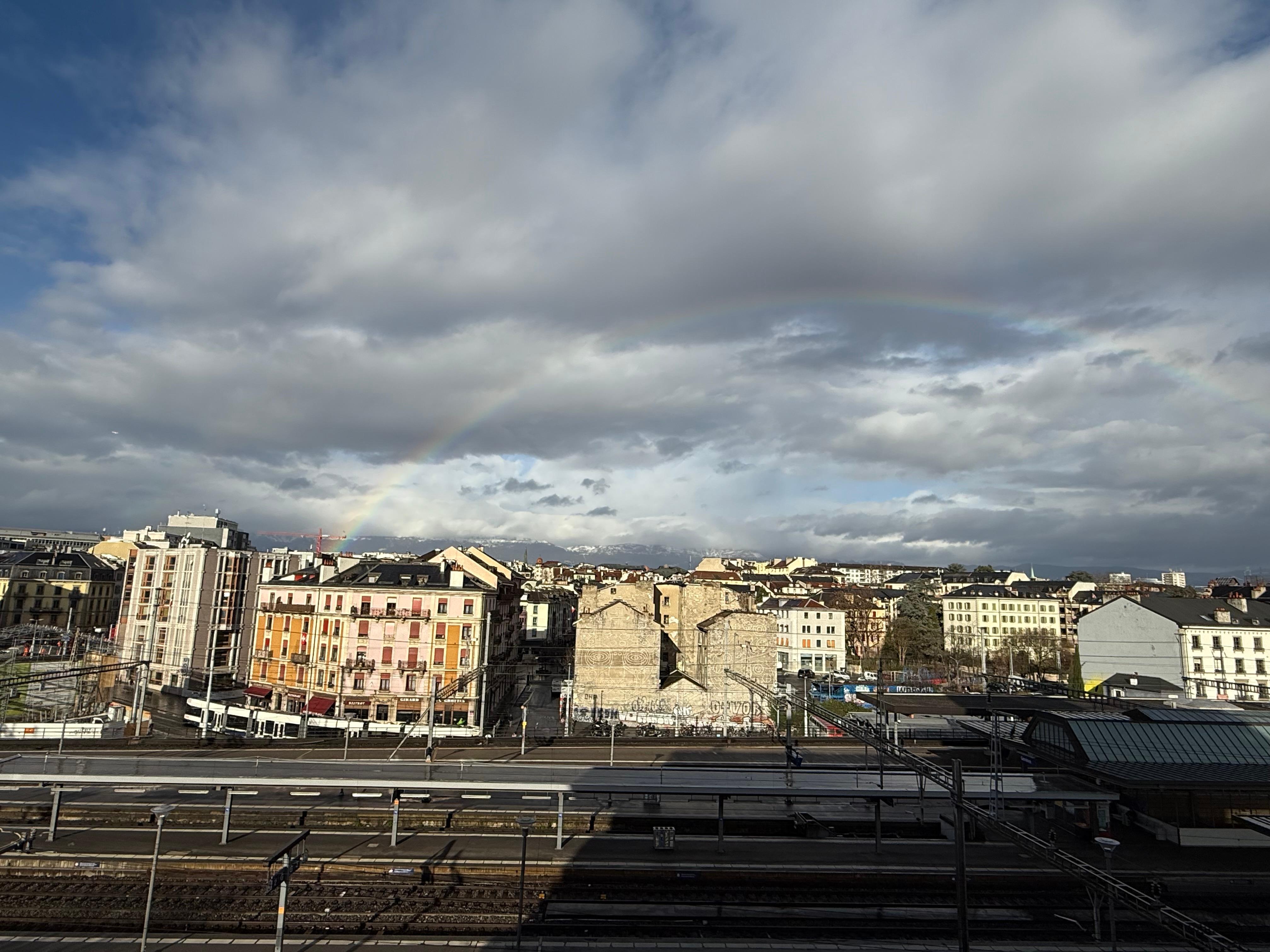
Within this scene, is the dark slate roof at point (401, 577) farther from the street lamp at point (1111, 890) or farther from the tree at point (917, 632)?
the tree at point (917, 632)

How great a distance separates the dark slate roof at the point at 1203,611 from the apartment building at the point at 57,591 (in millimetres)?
113476

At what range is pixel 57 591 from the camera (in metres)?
87.5

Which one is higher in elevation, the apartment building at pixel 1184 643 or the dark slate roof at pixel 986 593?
the dark slate roof at pixel 986 593

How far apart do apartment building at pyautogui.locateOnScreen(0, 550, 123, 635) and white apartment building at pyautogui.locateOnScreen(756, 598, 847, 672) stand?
79813 mm

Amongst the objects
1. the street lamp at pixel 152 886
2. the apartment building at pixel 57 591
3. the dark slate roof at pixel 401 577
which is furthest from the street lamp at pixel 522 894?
the apartment building at pixel 57 591

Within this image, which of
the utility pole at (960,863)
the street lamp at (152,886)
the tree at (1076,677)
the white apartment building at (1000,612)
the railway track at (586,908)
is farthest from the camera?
the white apartment building at (1000,612)

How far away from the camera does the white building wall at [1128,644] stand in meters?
73.8

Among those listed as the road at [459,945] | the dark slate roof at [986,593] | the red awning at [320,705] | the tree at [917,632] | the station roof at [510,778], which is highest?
the dark slate roof at [986,593]

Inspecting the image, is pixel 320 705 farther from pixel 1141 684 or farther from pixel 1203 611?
pixel 1203 611

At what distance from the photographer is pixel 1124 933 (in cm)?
2167

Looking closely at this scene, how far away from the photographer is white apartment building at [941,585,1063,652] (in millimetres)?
113375

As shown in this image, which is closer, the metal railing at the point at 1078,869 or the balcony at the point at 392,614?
the metal railing at the point at 1078,869

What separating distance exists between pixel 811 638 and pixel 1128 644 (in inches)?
1334

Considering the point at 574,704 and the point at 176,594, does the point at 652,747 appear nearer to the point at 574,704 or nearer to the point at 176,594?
the point at 574,704
